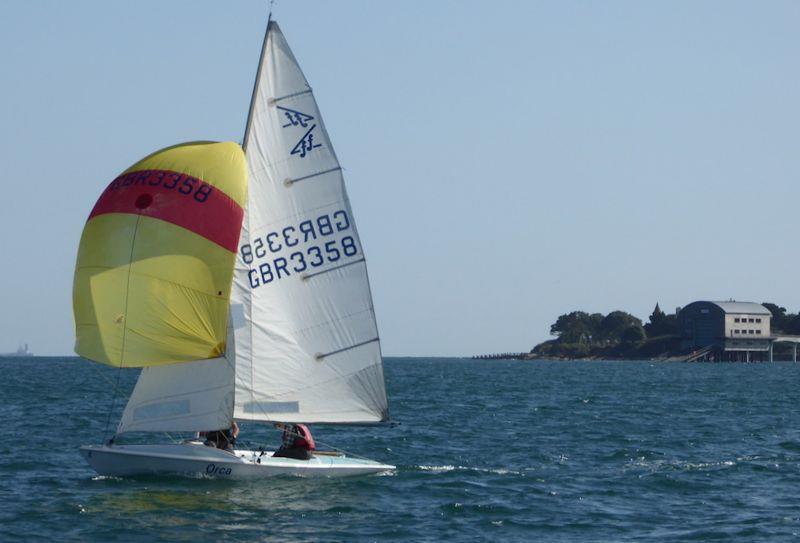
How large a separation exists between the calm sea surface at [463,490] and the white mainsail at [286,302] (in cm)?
172

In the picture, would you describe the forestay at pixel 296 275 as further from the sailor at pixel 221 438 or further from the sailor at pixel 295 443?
the sailor at pixel 221 438

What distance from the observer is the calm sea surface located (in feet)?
77.8

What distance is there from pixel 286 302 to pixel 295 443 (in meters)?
3.22

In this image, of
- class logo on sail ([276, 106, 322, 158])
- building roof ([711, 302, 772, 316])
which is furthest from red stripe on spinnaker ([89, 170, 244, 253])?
building roof ([711, 302, 772, 316])

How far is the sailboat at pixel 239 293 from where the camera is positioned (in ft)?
87.2

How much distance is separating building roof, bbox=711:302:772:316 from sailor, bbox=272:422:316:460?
157356 mm

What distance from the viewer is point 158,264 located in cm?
2656

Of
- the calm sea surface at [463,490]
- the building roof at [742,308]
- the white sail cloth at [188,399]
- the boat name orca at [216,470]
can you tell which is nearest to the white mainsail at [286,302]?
the white sail cloth at [188,399]

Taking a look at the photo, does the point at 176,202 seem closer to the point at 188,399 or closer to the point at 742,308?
the point at 188,399

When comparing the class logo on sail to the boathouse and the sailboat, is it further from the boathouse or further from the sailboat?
the boathouse

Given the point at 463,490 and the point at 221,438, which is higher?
the point at 221,438

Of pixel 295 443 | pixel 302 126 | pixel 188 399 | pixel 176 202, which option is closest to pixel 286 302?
pixel 188 399

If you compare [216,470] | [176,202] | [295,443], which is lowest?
[216,470]

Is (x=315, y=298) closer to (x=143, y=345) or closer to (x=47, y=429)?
(x=143, y=345)
